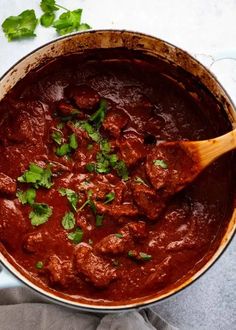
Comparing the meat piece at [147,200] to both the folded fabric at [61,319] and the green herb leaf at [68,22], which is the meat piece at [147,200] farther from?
the green herb leaf at [68,22]

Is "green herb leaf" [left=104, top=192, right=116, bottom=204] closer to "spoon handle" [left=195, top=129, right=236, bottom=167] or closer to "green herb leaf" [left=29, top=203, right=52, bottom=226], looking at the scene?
"green herb leaf" [left=29, top=203, right=52, bottom=226]

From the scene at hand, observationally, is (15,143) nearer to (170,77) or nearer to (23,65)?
(23,65)

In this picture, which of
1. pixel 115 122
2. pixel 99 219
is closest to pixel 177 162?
pixel 115 122

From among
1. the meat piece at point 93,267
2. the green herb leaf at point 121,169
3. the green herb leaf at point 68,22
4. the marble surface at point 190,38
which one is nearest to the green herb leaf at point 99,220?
the meat piece at point 93,267

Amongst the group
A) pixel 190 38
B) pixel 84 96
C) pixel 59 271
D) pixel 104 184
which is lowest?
pixel 59 271

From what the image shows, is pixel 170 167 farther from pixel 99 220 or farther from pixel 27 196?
pixel 27 196

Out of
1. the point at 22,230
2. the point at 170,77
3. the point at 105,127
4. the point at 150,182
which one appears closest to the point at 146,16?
the point at 170,77
